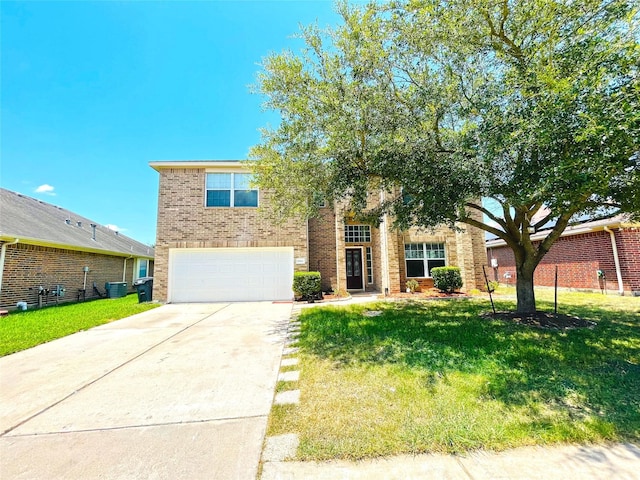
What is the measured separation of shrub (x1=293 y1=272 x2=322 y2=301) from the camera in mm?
12055

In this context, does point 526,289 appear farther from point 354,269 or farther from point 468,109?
point 354,269

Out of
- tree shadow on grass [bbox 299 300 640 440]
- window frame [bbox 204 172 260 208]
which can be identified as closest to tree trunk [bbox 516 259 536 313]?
tree shadow on grass [bbox 299 300 640 440]

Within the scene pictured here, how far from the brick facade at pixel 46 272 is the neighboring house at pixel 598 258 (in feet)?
65.8

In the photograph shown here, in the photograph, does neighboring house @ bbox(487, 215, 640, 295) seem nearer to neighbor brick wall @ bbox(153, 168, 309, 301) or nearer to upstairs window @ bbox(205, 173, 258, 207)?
neighbor brick wall @ bbox(153, 168, 309, 301)

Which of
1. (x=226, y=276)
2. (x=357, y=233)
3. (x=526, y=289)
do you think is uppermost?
(x=357, y=233)

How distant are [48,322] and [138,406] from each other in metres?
7.62

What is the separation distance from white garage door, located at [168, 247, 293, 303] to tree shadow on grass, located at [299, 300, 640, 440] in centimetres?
543

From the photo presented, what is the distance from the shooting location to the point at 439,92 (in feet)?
18.9

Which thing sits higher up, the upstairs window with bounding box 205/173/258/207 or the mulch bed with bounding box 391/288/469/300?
the upstairs window with bounding box 205/173/258/207

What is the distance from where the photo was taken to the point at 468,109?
18.2 feet

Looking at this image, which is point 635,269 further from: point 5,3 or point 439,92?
point 5,3

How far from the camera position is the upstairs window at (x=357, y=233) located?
1545cm

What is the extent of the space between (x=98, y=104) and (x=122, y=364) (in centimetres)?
1220

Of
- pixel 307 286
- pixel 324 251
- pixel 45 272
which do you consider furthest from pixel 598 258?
pixel 45 272
